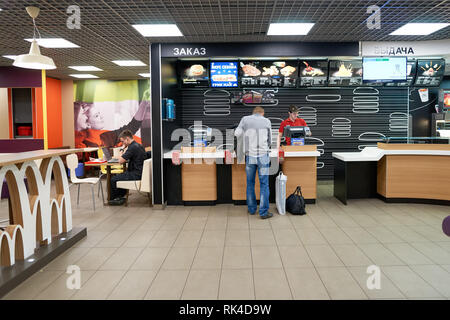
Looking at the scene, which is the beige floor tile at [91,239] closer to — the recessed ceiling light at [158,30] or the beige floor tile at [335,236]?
the beige floor tile at [335,236]

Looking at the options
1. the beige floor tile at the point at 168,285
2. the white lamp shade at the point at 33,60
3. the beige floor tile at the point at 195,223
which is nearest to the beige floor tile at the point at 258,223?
the beige floor tile at the point at 195,223

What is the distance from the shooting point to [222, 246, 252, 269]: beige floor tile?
372cm

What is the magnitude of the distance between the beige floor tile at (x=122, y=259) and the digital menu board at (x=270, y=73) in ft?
14.2

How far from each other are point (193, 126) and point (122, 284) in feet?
17.8

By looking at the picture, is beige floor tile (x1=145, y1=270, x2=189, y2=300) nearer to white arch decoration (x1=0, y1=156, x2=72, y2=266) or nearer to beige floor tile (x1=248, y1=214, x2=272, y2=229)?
white arch decoration (x1=0, y1=156, x2=72, y2=266)

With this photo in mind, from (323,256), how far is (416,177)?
11.6 feet

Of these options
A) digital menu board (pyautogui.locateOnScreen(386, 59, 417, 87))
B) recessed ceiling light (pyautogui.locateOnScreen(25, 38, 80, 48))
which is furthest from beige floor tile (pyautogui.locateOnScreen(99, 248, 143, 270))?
digital menu board (pyautogui.locateOnScreen(386, 59, 417, 87))

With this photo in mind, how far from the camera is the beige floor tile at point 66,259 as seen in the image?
3789mm

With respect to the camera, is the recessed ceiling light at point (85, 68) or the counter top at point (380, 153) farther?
the recessed ceiling light at point (85, 68)

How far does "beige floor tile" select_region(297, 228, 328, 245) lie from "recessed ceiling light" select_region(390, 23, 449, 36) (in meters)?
3.66

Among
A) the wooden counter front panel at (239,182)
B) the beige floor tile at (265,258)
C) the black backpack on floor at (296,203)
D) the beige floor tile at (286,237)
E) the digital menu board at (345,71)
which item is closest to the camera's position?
the beige floor tile at (265,258)

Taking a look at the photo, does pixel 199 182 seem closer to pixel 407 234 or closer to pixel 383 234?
pixel 383 234

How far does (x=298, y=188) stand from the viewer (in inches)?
238
